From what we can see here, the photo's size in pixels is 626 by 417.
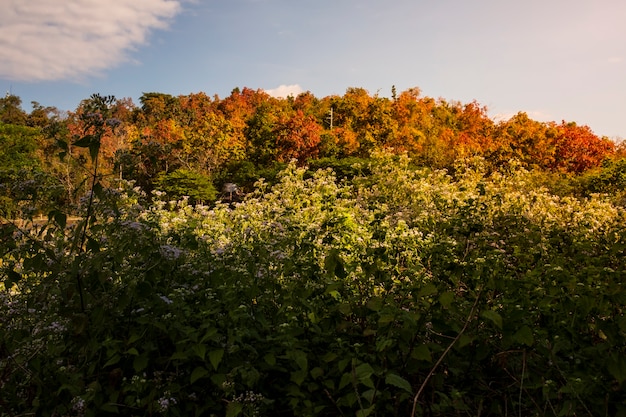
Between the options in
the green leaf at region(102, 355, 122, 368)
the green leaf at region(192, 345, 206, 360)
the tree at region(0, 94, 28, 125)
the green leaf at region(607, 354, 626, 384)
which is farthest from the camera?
the tree at region(0, 94, 28, 125)

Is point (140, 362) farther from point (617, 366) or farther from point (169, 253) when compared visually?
point (617, 366)

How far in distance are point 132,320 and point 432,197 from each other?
798cm

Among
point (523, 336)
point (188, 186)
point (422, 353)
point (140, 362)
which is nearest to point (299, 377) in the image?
point (422, 353)

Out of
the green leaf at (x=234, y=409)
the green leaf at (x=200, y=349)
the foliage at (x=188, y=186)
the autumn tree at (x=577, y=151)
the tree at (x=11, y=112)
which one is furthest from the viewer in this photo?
the tree at (x=11, y=112)

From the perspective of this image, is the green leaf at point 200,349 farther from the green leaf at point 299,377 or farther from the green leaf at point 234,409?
the green leaf at point 299,377

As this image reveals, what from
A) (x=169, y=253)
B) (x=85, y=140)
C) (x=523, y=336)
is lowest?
(x=523, y=336)

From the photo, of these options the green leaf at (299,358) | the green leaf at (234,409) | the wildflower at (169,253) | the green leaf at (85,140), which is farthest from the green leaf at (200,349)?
the green leaf at (85,140)

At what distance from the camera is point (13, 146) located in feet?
114

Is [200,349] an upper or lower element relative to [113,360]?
upper

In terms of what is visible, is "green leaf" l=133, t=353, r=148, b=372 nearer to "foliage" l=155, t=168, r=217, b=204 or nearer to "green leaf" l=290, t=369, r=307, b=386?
"green leaf" l=290, t=369, r=307, b=386

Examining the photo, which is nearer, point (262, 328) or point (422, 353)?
point (422, 353)

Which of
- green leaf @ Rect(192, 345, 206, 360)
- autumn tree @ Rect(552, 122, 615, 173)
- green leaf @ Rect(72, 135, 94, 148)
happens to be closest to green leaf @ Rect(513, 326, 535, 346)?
green leaf @ Rect(192, 345, 206, 360)

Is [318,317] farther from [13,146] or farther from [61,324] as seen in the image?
[13,146]

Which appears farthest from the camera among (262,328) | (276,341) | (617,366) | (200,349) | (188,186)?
(188,186)
